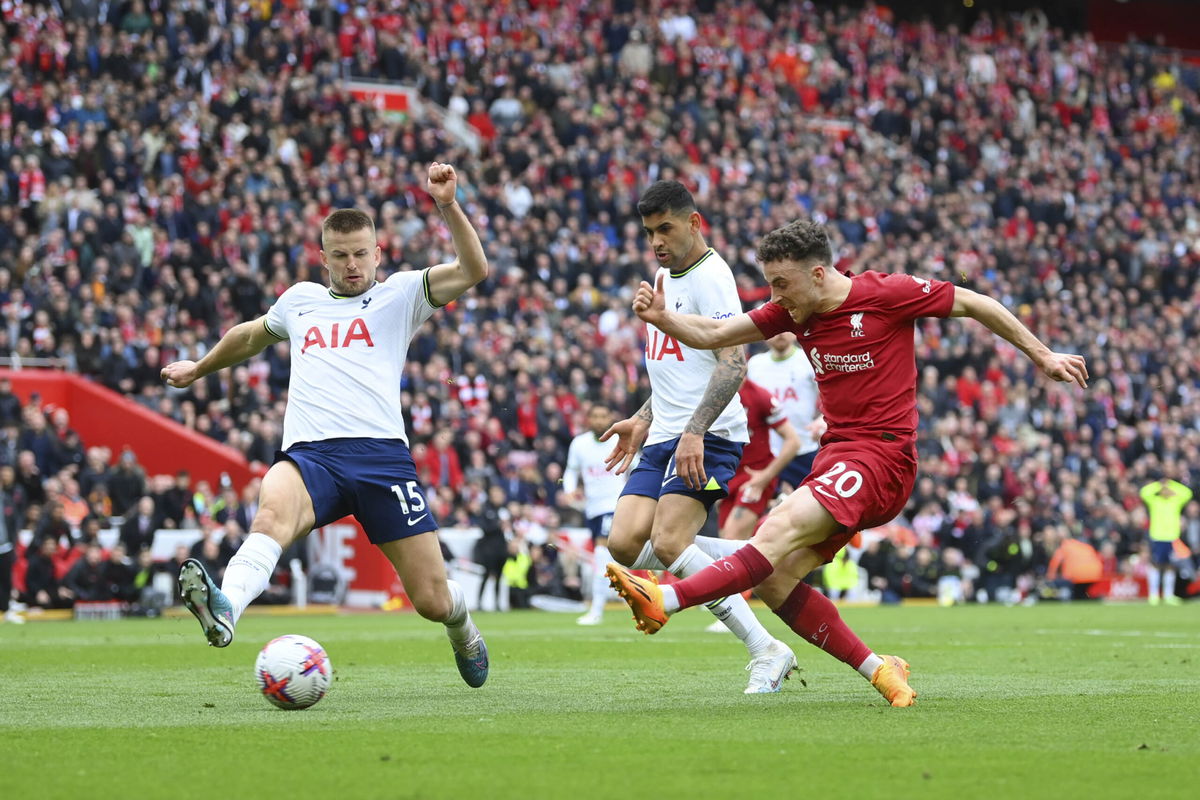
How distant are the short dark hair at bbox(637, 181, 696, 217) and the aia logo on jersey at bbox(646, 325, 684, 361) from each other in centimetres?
68

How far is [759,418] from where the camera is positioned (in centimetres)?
1368

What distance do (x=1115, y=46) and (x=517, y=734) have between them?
146 feet

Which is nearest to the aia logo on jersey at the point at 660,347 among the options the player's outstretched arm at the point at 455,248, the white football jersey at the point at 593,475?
the player's outstretched arm at the point at 455,248

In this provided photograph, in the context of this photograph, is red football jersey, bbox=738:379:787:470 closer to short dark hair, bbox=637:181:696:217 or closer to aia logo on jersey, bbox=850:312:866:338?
short dark hair, bbox=637:181:696:217

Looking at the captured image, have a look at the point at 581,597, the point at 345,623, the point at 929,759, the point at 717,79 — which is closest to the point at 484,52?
the point at 717,79

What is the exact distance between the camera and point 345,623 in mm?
17766

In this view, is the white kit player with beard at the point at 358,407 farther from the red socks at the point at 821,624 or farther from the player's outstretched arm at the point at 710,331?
the red socks at the point at 821,624

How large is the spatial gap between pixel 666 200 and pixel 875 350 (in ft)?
5.63

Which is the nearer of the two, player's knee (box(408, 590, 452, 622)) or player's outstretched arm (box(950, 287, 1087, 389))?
player's outstretched arm (box(950, 287, 1087, 389))

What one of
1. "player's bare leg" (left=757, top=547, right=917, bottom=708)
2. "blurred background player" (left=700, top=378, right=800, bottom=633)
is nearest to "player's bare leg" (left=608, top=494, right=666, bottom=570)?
"player's bare leg" (left=757, top=547, right=917, bottom=708)

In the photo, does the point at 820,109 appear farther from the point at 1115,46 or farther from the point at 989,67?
the point at 1115,46

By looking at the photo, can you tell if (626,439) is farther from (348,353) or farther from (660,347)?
(348,353)

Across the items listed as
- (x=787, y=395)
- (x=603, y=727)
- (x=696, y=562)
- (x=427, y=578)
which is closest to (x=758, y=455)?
(x=787, y=395)

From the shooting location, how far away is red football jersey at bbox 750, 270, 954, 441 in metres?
7.64
